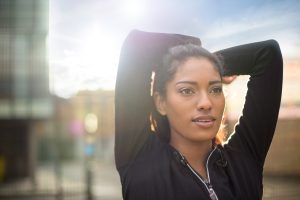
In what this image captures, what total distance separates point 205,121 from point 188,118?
53 millimetres

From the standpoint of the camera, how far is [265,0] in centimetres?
234

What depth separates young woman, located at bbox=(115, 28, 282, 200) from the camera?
4.61 ft

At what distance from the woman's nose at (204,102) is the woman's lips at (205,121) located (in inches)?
1.2

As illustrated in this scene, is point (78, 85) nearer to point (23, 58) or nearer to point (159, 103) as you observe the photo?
point (159, 103)

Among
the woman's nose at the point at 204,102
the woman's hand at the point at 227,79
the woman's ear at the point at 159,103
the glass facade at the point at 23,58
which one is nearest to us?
the woman's nose at the point at 204,102

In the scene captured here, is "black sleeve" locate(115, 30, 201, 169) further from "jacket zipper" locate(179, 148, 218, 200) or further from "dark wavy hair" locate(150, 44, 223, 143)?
"jacket zipper" locate(179, 148, 218, 200)

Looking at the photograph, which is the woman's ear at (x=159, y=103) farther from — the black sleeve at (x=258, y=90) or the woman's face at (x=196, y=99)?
the black sleeve at (x=258, y=90)

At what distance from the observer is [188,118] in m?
1.40

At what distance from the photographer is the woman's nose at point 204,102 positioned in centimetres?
137

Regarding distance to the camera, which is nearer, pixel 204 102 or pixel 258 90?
pixel 204 102

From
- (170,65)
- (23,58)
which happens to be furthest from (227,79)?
(23,58)

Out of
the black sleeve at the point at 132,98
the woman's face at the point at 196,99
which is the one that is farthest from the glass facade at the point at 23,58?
the woman's face at the point at 196,99

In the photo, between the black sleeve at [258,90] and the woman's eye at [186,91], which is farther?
the black sleeve at [258,90]

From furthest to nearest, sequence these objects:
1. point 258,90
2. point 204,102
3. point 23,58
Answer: point 23,58 < point 258,90 < point 204,102
